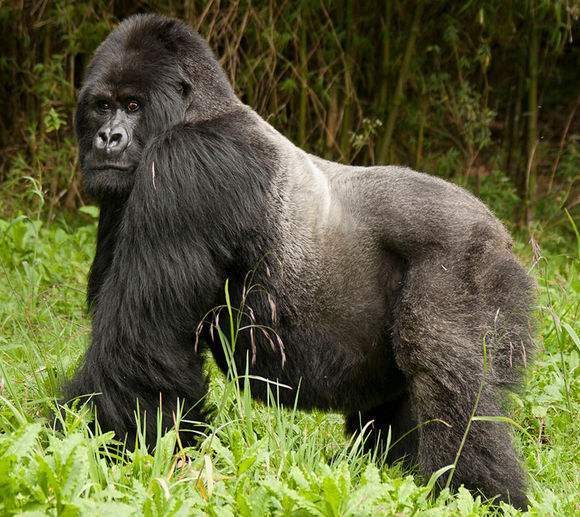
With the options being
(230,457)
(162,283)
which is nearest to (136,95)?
(162,283)

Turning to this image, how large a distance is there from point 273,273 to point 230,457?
29.6 inches

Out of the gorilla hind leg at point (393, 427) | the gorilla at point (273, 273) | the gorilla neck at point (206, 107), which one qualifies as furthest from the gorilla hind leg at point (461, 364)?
the gorilla neck at point (206, 107)

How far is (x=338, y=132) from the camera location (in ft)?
24.5

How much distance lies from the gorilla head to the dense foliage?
2.89m

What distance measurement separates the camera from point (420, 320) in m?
2.97

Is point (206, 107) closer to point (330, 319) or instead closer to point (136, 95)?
point (136, 95)

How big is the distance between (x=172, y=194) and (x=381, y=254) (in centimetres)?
72

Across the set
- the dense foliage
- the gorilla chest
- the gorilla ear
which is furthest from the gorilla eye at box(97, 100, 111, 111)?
the dense foliage

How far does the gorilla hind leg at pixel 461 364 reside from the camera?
2.92 meters

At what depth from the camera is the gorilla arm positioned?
2.93 meters

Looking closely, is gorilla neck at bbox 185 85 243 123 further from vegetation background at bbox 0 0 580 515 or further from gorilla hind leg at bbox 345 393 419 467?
gorilla hind leg at bbox 345 393 419 467

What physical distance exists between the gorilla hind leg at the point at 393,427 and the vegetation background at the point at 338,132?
0.11 m

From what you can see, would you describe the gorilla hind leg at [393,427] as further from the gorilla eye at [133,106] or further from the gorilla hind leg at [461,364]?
the gorilla eye at [133,106]

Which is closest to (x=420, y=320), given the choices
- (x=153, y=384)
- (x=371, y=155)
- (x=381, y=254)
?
(x=381, y=254)
